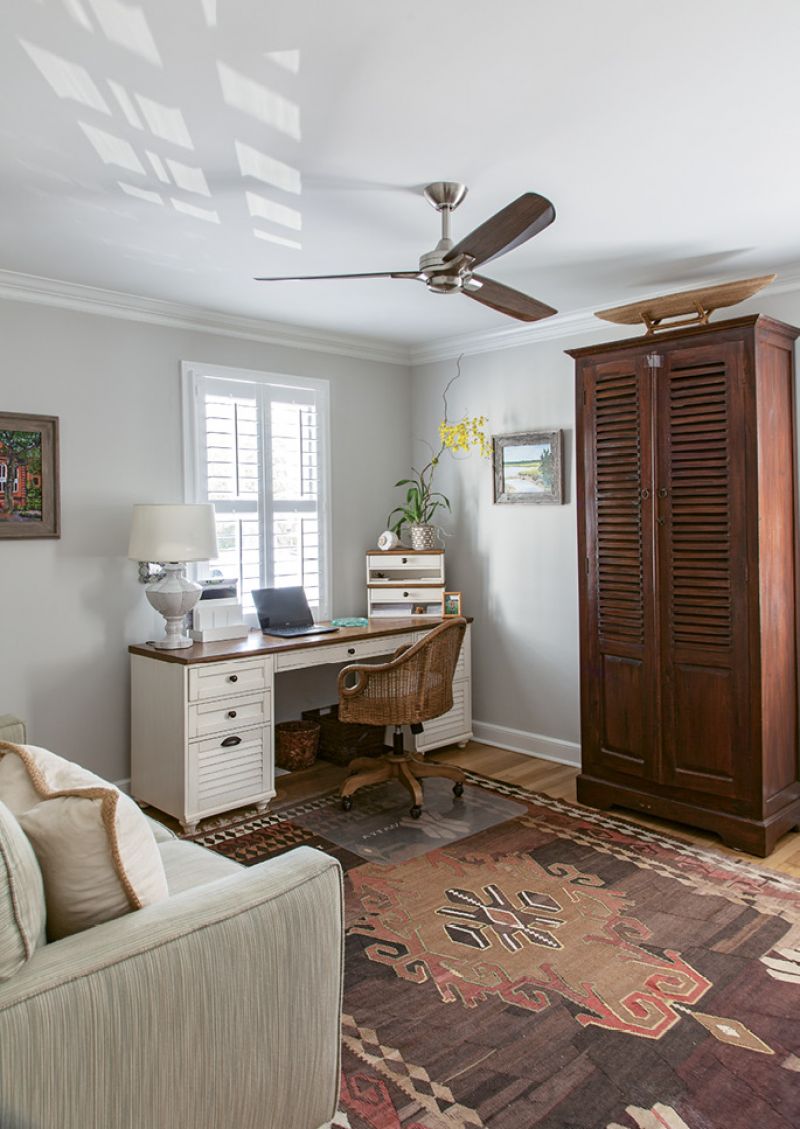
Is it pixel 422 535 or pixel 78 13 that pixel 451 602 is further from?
pixel 78 13

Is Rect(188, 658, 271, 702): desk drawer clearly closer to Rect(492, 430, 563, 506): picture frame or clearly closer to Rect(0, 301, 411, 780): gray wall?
Rect(0, 301, 411, 780): gray wall

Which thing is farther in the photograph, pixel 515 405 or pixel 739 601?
pixel 515 405

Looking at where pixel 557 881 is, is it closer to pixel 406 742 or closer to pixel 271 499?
pixel 406 742

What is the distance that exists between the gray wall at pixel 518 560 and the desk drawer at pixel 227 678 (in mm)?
1699

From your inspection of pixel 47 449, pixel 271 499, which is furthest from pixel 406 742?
pixel 47 449

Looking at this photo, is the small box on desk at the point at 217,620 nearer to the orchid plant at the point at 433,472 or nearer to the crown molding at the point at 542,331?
the orchid plant at the point at 433,472

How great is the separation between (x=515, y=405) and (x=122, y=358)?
89.0 inches

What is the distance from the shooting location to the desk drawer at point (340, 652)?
405cm

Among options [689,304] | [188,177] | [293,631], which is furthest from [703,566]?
[188,177]

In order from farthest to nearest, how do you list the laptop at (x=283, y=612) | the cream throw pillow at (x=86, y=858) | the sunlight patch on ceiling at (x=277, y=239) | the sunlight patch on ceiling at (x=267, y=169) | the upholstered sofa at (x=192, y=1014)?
the laptop at (x=283, y=612) < the sunlight patch on ceiling at (x=277, y=239) < the sunlight patch on ceiling at (x=267, y=169) < the cream throw pillow at (x=86, y=858) < the upholstered sofa at (x=192, y=1014)

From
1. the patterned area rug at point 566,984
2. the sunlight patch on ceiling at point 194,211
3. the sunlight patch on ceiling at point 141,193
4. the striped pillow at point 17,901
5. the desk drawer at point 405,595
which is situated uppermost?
the sunlight patch on ceiling at point 194,211

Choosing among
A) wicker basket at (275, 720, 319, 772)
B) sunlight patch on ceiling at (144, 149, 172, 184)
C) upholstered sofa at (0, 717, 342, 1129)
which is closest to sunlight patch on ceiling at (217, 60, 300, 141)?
sunlight patch on ceiling at (144, 149, 172, 184)

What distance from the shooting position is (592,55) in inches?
76.1

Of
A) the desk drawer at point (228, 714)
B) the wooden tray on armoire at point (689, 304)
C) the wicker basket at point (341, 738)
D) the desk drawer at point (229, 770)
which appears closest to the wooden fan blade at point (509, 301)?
the wooden tray on armoire at point (689, 304)
